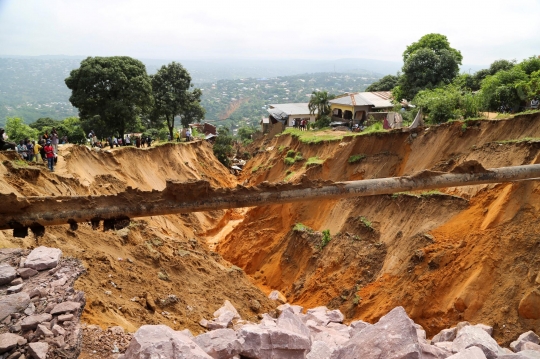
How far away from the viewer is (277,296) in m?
17.4

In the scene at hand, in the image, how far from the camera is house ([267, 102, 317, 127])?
172 ft

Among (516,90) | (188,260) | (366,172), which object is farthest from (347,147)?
(188,260)

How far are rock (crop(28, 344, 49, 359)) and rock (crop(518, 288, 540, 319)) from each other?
39.2 feet

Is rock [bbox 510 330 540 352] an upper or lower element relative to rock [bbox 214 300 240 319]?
upper

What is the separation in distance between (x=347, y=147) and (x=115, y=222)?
1821 cm

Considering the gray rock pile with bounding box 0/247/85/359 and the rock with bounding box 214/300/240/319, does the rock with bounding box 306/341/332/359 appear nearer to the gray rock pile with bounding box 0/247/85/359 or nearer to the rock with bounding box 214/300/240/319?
the gray rock pile with bounding box 0/247/85/359

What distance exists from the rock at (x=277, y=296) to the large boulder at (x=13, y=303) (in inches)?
431

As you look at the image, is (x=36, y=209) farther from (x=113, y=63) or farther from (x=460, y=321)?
(x=113, y=63)

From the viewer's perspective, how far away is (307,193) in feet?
27.3

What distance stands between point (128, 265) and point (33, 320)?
5.89 m

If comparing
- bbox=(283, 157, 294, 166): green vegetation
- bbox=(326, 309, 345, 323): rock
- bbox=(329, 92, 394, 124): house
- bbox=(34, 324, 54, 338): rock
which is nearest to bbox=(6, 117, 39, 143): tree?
bbox=(283, 157, 294, 166): green vegetation

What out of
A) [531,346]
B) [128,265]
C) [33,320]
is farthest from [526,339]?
[128,265]

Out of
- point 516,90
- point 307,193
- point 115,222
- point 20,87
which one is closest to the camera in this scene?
point 115,222

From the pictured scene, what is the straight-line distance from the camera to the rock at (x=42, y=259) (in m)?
8.46
